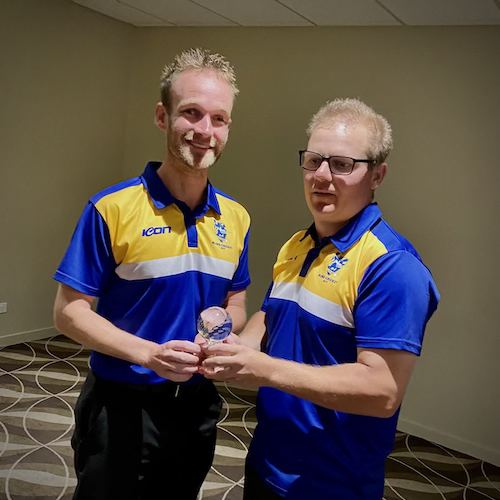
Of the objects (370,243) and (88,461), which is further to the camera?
(88,461)

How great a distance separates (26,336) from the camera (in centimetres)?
482

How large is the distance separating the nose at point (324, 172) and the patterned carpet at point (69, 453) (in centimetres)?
206

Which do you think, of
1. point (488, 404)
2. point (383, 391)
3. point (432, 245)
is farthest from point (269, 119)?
point (383, 391)

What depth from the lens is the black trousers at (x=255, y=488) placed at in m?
1.56

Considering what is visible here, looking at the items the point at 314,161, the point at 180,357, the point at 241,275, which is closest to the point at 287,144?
the point at 241,275

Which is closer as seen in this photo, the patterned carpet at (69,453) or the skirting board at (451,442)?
the patterned carpet at (69,453)

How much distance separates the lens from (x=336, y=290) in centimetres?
146

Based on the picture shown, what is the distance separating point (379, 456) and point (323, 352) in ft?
1.01

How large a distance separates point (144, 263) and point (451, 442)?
9.40 ft

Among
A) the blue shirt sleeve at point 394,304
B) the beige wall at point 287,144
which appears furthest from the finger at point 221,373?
the beige wall at point 287,144

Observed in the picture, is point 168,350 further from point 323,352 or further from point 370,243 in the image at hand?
point 370,243

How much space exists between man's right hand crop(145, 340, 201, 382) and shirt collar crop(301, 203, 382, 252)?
1.47ft

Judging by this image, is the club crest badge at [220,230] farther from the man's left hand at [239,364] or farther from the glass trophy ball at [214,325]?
the man's left hand at [239,364]

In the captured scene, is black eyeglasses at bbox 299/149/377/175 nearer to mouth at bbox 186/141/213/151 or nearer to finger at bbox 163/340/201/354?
mouth at bbox 186/141/213/151
